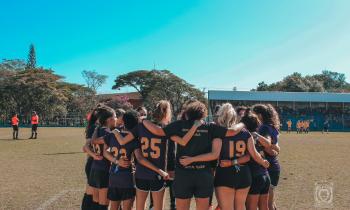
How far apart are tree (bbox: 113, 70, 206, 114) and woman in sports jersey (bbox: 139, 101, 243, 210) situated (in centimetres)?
6131

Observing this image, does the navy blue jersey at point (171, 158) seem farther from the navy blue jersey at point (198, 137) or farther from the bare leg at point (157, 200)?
the navy blue jersey at point (198, 137)

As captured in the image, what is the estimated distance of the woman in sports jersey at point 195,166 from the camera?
4727 mm

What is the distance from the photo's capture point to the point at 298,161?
14.3 metres

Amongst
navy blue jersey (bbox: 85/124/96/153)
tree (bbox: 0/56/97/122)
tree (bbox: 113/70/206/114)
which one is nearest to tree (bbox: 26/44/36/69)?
tree (bbox: 0/56/97/122)

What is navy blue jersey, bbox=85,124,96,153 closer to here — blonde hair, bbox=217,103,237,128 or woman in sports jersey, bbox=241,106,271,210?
blonde hair, bbox=217,103,237,128

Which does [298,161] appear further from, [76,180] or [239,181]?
[239,181]

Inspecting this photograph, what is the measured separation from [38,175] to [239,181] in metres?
7.46

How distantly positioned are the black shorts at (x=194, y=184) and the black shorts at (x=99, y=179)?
1.29 m

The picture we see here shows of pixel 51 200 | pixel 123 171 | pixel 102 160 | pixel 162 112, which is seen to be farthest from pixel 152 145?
pixel 51 200

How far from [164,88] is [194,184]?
6412 centimetres

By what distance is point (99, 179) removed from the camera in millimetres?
5535

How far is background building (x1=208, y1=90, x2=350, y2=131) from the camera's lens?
195 ft

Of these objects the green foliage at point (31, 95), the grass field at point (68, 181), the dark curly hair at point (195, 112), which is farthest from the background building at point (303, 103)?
the dark curly hair at point (195, 112)

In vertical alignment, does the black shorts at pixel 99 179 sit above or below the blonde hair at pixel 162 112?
below
